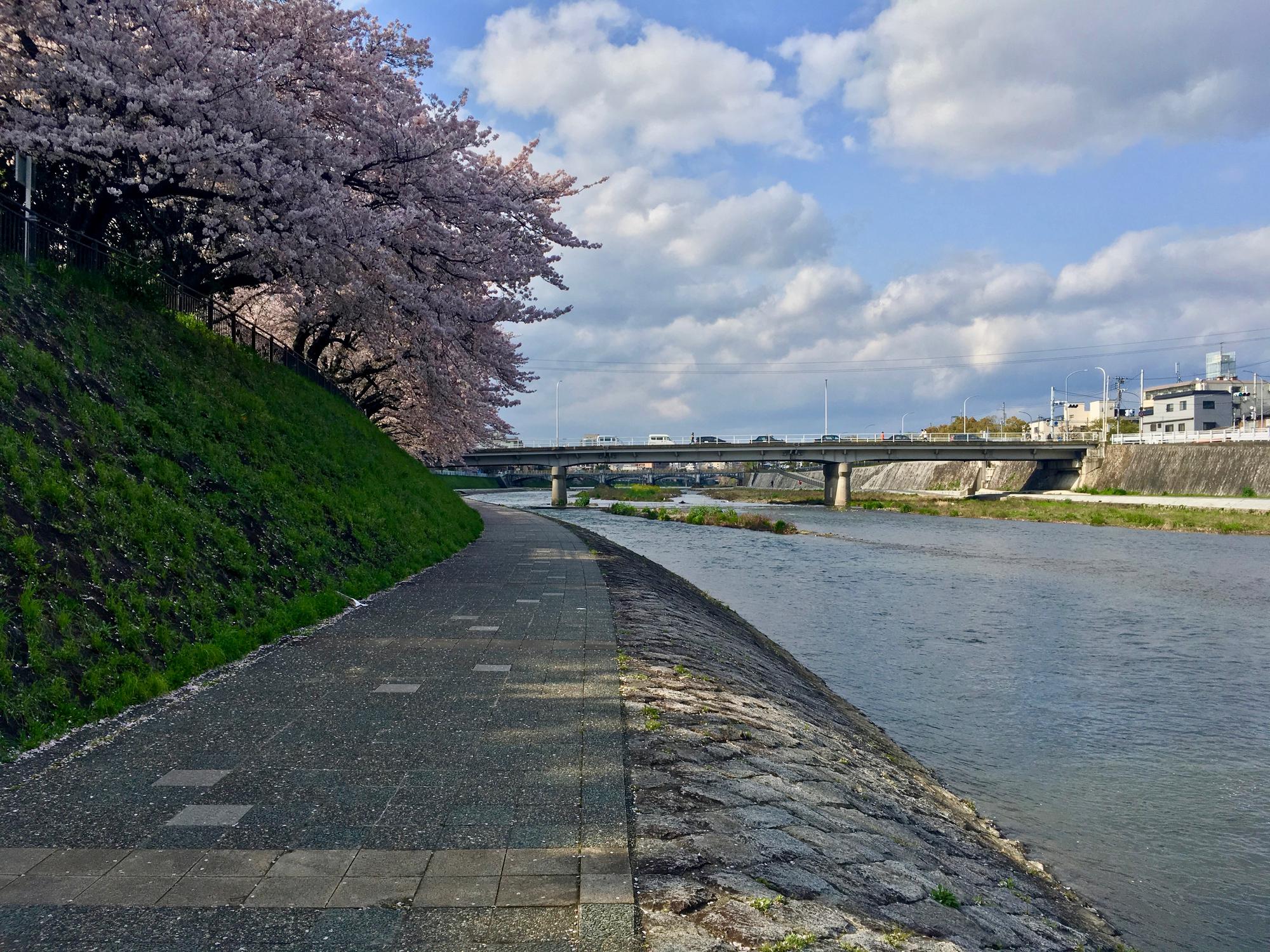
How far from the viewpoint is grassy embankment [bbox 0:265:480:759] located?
6633 mm

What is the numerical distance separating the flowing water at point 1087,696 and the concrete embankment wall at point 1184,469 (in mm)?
38491

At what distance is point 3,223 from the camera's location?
1184 cm

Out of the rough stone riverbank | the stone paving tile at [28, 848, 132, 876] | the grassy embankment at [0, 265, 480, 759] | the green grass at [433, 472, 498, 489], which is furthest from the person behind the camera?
the green grass at [433, 472, 498, 489]

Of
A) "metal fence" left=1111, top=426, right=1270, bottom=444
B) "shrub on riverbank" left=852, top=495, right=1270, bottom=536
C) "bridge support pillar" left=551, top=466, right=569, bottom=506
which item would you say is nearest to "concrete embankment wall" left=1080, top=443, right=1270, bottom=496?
"metal fence" left=1111, top=426, right=1270, bottom=444

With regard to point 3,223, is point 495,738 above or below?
below

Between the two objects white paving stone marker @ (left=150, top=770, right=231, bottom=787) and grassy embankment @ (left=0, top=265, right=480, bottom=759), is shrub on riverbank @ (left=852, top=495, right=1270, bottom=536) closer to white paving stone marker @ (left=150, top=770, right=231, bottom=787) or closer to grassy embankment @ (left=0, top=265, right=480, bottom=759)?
grassy embankment @ (left=0, top=265, right=480, bottom=759)

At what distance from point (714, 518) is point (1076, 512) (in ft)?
84.5

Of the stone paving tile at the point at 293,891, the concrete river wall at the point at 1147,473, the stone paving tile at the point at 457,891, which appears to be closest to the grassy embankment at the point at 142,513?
the stone paving tile at the point at 293,891

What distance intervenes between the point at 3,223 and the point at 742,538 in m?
35.8

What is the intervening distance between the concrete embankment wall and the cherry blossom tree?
62.0m

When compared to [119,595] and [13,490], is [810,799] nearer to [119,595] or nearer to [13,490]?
[119,595]

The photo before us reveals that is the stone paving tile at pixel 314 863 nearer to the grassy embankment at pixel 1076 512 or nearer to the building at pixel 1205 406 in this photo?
the grassy embankment at pixel 1076 512

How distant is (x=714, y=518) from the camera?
56906 millimetres

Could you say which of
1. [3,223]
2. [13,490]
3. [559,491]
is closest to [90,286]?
[3,223]
